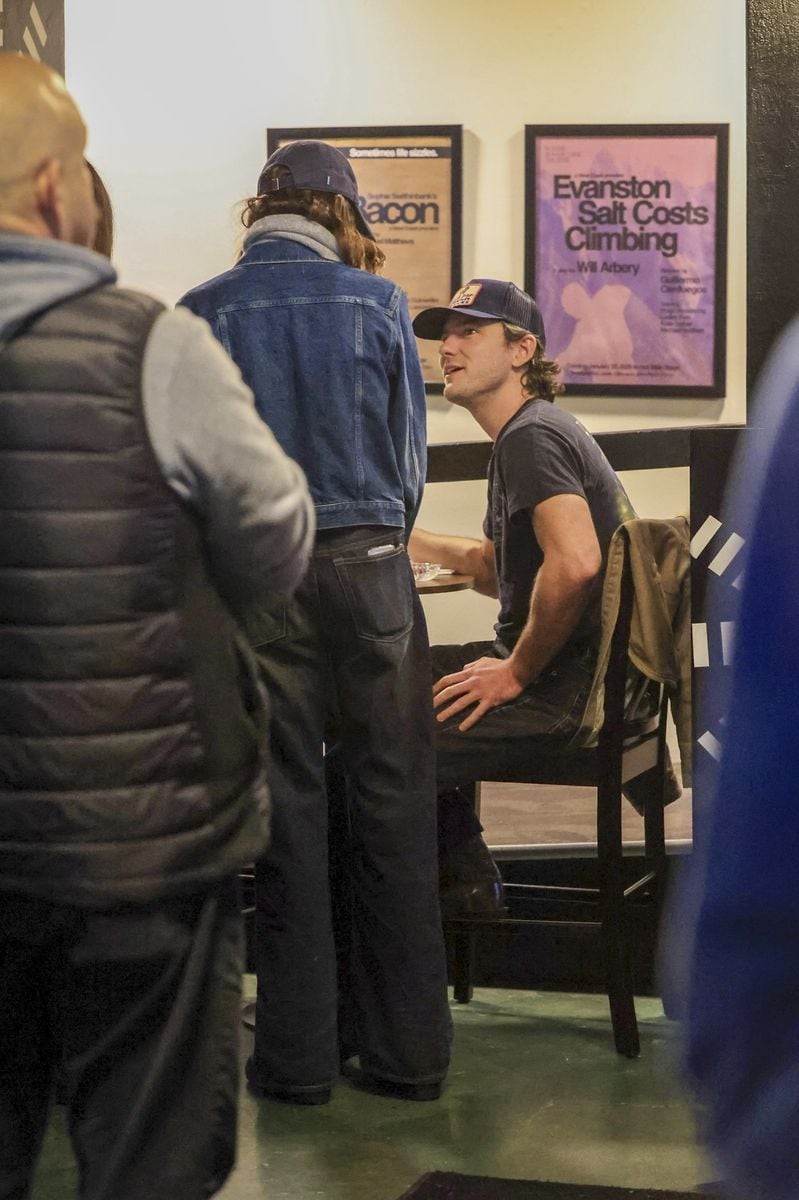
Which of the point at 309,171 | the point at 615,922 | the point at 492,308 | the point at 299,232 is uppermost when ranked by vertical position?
the point at 309,171

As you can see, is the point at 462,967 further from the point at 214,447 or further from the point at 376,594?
the point at 214,447

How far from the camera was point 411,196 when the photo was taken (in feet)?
17.6

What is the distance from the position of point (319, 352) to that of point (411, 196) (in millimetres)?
2741

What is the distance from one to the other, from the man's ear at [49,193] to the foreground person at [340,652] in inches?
47.4

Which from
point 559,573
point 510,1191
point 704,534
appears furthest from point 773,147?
point 510,1191

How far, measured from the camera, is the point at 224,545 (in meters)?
1.66

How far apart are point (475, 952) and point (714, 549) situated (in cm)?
117

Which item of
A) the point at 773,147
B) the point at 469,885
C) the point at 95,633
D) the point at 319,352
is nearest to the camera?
the point at 95,633

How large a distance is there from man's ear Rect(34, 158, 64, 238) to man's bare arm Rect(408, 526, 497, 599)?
2.20m

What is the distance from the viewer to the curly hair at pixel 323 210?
285cm

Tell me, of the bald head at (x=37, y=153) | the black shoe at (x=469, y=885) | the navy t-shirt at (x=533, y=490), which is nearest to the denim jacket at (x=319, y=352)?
the navy t-shirt at (x=533, y=490)

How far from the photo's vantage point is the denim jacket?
2791 millimetres

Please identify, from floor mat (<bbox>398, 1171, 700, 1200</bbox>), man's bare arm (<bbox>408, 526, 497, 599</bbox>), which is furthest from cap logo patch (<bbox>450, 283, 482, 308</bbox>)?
floor mat (<bbox>398, 1171, 700, 1200</bbox>)

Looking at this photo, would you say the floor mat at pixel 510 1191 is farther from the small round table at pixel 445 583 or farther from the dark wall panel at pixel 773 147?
the dark wall panel at pixel 773 147
